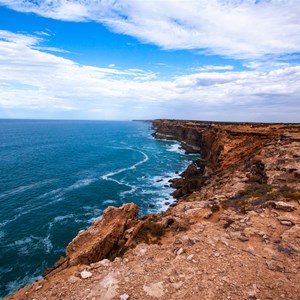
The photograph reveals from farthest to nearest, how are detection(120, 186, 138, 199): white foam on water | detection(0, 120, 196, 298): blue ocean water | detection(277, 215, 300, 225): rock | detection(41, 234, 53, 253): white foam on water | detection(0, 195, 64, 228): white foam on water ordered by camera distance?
detection(120, 186, 138, 199): white foam on water < detection(0, 195, 64, 228): white foam on water < detection(41, 234, 53, 253): white foam on water < detection(0, 120, 196, 298): blue ocean water < detection(277, 215, 300, 225): rock

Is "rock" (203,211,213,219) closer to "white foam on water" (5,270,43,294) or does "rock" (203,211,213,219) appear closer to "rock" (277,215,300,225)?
"rock" (277,215,300,225)

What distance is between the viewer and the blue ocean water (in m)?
28.6

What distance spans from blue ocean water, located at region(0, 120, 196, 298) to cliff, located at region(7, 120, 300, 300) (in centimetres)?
1525

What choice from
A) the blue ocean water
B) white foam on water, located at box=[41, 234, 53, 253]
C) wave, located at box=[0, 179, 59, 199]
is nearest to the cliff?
the blue ocean water

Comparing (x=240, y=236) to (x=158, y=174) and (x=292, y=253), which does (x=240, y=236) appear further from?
(x=158, y=174)

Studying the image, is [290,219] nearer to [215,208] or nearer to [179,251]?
[215,208]

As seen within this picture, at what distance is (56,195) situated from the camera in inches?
1805

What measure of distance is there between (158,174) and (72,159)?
99.4 ft

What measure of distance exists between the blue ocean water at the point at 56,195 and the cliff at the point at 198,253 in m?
15.3

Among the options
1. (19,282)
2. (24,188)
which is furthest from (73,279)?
(24,188)

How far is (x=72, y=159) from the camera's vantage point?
250 ft

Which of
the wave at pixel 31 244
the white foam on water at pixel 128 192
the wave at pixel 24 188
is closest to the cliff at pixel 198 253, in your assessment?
the wave at pixel 31 244

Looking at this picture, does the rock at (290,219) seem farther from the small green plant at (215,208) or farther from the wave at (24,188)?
the wave at (24,188)

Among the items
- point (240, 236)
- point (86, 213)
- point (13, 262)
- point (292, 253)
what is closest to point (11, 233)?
point (13, 262)
